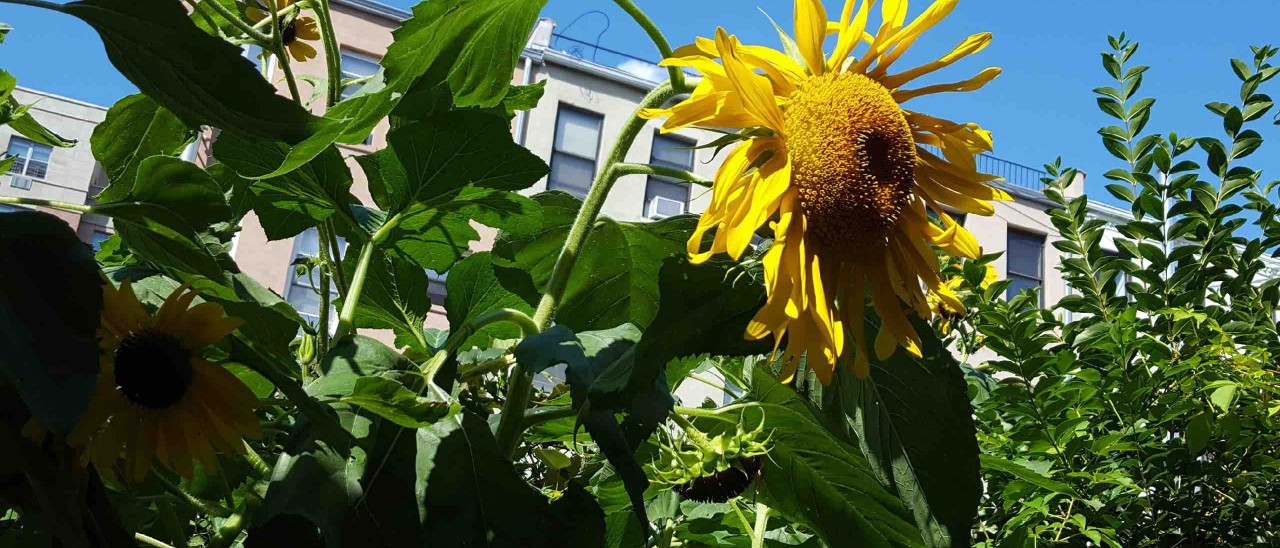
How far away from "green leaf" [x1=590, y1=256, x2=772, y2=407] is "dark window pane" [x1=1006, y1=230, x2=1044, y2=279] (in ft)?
41.7

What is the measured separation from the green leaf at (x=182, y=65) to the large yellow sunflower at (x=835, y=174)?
0.15 meters

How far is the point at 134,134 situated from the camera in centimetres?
56

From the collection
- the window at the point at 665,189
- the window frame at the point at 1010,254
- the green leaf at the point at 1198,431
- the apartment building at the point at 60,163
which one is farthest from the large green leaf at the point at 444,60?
the apartment building at the point at 60,163

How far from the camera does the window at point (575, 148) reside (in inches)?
400


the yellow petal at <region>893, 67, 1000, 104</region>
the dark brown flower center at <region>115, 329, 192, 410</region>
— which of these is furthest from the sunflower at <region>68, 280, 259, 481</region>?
the yellow petal at <region>893, 67, 1000, 104</region>

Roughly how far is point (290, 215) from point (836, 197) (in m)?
0.30

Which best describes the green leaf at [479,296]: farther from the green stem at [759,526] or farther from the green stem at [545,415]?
the green stem at [759,526]

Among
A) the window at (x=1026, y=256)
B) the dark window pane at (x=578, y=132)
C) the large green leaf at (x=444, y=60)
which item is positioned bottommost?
the large green leaf at (x=444, y=60)

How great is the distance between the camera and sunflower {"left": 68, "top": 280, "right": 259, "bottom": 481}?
0.42 m

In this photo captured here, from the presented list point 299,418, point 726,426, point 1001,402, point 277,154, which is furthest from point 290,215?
point 1001,402

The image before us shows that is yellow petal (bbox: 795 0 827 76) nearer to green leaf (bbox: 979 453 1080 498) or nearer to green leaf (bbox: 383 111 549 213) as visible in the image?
green leaf (bbox: 383 111 549 213)

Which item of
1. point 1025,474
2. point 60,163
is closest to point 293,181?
point 1025,474

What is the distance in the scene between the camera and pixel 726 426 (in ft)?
1.96

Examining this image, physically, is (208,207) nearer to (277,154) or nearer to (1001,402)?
(277,154)
